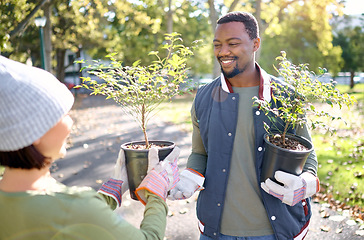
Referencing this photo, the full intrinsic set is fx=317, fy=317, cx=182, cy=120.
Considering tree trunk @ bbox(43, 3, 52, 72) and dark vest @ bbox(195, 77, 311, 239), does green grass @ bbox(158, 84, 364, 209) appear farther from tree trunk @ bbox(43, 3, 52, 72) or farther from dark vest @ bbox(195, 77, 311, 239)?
tree trunk @ bbox(43, 3, 52, 72)

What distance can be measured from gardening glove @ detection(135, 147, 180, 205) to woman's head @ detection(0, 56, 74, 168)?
55 cm

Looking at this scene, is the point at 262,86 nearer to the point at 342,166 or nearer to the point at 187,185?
the point at 187,185

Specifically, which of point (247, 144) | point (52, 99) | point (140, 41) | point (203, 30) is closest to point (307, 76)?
point (247, 144)

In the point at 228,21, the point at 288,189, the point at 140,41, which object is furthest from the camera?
the point at 140,41

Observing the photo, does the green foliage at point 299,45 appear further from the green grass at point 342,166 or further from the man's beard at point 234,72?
the man's beard at point 234,72

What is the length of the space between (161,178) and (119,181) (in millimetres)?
308

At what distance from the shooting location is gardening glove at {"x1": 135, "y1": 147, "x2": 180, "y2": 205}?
155cm

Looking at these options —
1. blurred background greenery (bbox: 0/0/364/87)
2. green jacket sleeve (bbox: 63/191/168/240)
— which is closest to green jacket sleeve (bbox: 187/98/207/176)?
green jacket sleeve (bbox: 63/191/168/240)

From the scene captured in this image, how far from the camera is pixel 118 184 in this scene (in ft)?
5.86

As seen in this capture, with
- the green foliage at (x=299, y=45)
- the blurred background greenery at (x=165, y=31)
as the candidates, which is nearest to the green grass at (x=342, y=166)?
the blurred background greenery at (x=165, y=31)

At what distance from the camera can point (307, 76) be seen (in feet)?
6.17

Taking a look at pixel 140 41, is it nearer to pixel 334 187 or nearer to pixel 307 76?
pixel 334 187

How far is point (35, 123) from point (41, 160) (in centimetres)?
15

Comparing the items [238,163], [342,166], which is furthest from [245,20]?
[342,166]
